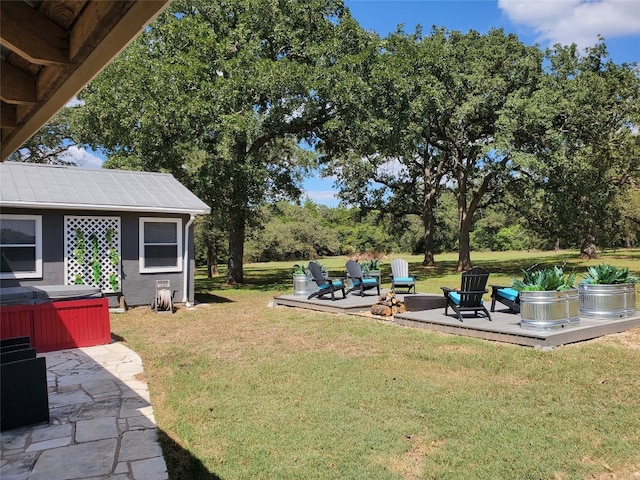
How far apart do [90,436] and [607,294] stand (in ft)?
25.3

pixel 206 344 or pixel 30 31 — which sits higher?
pixel 30 31

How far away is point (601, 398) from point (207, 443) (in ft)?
11.9

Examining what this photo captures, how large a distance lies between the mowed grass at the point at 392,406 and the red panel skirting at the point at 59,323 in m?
0.64

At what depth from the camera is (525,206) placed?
20844 millimetres

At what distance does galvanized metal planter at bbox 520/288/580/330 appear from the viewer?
267 inches

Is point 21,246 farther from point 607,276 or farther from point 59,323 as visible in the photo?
point 607,276

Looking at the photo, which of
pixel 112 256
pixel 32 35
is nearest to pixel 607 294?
pixel 32 35

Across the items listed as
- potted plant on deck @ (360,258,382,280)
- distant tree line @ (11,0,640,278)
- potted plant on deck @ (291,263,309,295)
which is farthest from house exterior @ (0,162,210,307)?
potted plant on deck @ (360,258,382,280)

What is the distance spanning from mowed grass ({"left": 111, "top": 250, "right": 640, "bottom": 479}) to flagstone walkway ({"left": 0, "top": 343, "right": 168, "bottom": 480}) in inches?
6.9

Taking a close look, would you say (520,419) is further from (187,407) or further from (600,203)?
(600,203)

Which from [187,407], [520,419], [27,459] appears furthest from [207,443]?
[520,419]

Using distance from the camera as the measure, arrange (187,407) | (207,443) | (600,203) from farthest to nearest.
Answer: (600,203) → (187,407) → (207,443)

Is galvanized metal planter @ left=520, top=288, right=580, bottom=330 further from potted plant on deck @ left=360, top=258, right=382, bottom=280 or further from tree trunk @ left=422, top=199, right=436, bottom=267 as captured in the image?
tree trunk @ left=422, top=199, right=436, bottom=267

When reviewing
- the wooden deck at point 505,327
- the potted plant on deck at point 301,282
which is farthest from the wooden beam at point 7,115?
the potted plant on deck at point 301,282
